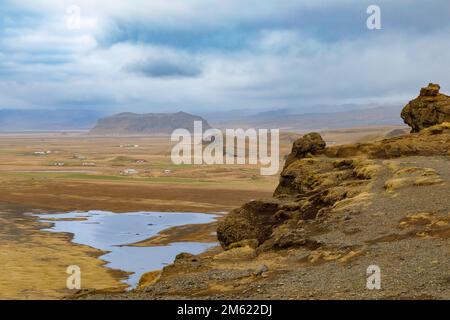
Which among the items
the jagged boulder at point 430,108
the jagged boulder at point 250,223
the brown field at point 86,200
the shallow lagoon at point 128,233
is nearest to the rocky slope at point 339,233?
the jagged boulder at point 250,223

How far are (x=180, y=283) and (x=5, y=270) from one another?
68.9ft

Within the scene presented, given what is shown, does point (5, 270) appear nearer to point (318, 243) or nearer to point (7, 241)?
point (7, 241)

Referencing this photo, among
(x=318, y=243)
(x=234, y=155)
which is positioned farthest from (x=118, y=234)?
(x=234, y=155)

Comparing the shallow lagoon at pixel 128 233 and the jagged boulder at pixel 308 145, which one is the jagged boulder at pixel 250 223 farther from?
the shallow lagoon at pixel 128 233

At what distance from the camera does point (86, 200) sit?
73.1m

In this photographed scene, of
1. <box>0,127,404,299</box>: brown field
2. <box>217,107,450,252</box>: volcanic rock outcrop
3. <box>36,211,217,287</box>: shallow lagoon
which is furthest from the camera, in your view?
<box>36,211,217,287</box>: shallow lagoon

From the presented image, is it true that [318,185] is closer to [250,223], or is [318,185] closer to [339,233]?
[250,223]

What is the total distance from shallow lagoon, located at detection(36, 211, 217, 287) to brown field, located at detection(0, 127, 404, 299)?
5.01 feet

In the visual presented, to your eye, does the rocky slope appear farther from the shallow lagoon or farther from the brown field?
the brown field

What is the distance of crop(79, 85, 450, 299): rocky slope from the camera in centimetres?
1775

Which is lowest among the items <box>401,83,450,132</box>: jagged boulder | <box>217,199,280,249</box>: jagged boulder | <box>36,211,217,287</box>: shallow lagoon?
<box>36,211,217,287</box>: shallow lagoon

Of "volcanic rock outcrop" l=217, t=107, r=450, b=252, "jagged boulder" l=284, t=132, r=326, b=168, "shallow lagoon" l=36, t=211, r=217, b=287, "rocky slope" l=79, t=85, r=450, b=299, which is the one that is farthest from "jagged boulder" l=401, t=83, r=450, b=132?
"shallow lagoon" l=36, t=211, r=217, b=287

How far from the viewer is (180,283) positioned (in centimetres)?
2027

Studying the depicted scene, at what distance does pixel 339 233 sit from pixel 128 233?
32188mm
